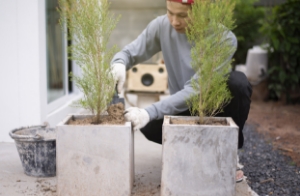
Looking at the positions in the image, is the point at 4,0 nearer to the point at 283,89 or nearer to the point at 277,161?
the point at 277,161

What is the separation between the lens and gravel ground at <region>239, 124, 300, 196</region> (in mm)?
2570

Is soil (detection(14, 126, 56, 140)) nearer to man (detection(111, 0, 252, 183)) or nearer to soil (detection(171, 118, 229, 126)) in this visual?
man (detection(111, 0, 252, 183))

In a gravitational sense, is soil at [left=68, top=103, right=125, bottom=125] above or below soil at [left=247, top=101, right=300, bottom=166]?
above

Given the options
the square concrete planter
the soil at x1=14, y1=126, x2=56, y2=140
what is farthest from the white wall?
the square concrete planter

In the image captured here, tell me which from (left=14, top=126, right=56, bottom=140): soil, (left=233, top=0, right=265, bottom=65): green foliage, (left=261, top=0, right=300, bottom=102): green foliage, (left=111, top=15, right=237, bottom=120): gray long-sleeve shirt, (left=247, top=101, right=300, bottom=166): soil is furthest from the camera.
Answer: (left=233, top=0, right=265, bottom=65): green foliage

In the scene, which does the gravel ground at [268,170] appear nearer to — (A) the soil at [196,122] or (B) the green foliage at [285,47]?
(A) the soil at [196,122]

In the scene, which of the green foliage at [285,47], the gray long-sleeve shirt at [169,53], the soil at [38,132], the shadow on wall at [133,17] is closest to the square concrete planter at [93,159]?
the gray long-sleeve shirt at [169,53]

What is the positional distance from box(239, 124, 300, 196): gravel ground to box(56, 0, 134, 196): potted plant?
104cm

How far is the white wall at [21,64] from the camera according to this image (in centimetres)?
336

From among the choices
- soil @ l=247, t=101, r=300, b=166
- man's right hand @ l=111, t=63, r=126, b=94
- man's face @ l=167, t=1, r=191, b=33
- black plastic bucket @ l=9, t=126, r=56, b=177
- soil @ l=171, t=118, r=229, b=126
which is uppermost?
man's face @ l=167, t=1, r=191, b=33

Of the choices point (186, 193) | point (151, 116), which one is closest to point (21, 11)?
point (151, 116)

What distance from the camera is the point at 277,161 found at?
3.29 meters

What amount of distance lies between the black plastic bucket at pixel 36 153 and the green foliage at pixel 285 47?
4.70m

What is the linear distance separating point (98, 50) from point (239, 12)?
7.91m
